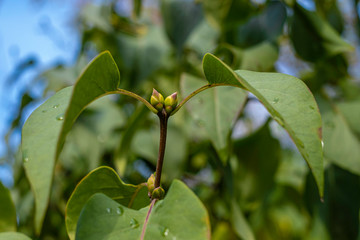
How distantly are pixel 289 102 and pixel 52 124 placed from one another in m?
0.14

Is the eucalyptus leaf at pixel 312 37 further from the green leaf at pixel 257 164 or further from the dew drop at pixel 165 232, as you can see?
the dew drop at pixel 165 232

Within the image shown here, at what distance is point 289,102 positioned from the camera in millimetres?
219

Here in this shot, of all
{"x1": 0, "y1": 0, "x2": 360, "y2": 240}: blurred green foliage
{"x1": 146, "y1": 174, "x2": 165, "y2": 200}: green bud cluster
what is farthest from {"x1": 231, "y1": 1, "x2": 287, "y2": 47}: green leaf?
{"x1": 146, "y1": 174, "x2": 165, "y2": 200}: green bud cluster

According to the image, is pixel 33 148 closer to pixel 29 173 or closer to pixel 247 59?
pixel 29 173

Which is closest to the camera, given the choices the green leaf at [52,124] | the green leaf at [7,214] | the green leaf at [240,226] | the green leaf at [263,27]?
the green leaf at [52,124]

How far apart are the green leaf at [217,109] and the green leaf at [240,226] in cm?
13

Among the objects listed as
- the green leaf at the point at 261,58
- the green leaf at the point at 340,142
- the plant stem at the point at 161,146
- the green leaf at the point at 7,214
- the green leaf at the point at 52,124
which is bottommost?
the green leaf at the point at 340,142

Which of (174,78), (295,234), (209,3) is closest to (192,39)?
(174,78)

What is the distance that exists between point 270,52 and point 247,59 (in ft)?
0.13

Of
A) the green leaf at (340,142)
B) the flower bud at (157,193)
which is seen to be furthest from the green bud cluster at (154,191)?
the green leaf at (340,142)

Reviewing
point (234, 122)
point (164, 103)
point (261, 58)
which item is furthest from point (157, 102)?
point (261, 58)

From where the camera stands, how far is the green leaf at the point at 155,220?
209mm

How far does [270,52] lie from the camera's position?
0.55 m

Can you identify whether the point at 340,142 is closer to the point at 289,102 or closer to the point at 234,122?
the point at 234,122
